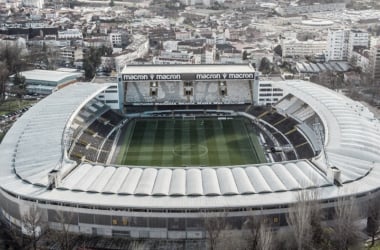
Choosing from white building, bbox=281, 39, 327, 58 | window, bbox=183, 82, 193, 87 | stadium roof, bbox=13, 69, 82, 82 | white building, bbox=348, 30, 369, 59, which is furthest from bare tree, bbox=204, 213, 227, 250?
white building, bbox=281, 39, 327, 58

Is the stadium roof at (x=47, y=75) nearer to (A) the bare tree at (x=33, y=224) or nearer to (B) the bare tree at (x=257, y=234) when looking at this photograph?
(A) the bare tree at (x=33, y=224)

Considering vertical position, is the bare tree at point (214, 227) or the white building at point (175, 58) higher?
the white building at point (175, 58)

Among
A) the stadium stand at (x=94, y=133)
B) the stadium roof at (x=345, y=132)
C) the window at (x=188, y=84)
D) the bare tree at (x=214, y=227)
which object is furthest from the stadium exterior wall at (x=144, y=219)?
the window at (x=188, y=84)

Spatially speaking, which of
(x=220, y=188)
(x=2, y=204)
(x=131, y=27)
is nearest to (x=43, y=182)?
(x=2, y=204)

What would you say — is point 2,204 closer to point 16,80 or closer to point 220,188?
point 220,188

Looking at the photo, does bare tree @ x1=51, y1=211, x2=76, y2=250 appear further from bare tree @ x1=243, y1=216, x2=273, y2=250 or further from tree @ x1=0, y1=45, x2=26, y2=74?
tree @ x1=0, y1=45, x2=26, y2=74

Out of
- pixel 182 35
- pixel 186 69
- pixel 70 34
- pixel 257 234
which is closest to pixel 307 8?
pixel 182 35
